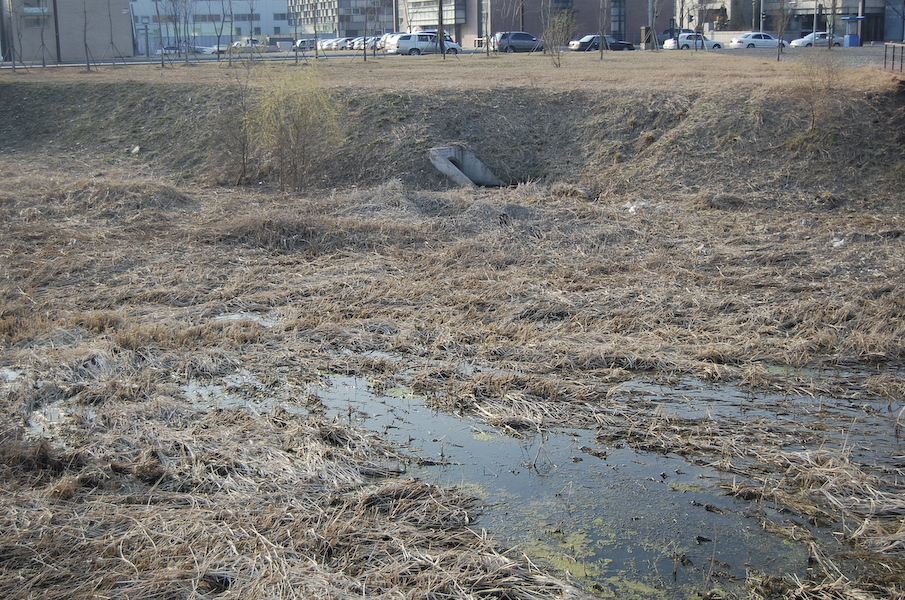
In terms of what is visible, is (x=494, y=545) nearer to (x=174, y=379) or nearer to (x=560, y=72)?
(x=174, y=379)

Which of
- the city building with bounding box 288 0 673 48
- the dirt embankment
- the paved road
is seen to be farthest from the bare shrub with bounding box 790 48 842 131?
the city building with bounding box 288 0 673 48

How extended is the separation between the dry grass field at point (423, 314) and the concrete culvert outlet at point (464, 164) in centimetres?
33

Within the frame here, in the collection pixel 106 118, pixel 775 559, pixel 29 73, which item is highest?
pixel 29 73

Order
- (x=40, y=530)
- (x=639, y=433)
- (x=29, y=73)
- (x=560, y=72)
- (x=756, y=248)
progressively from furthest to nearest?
(x=29, y=73) → (x=560, y=72) → (x=756, y=248) → (x=639, y=433) → (x=40, y=530)

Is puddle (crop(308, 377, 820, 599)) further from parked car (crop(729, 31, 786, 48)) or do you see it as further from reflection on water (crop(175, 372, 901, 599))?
parked car (crop(729, 31, 786, 48))

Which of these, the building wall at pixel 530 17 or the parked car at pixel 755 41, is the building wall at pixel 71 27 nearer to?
the building wall at pixel 530 17

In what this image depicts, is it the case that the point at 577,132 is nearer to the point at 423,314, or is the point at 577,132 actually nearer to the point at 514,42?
the point at 423,314

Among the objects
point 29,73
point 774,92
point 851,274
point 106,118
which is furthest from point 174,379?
point 29,73

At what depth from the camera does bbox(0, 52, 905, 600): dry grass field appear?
477 centimetres

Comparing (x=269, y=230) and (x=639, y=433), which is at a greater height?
(x=269, y=230)

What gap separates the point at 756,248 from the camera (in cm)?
1150

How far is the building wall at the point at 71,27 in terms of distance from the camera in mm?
44125

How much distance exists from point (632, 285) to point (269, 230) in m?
5.62

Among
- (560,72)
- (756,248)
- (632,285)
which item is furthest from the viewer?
(560,72)
